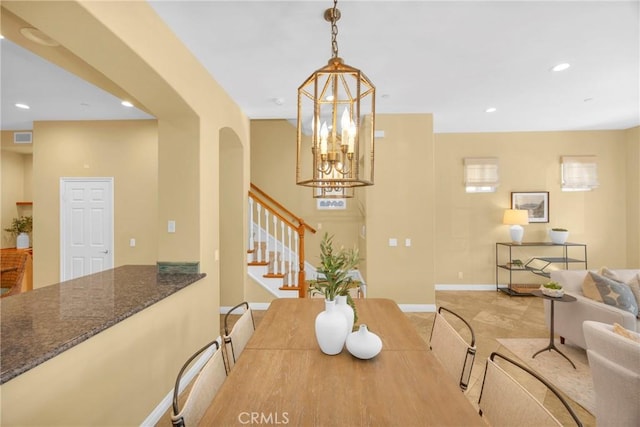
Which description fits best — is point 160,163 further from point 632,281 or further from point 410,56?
point 632,281

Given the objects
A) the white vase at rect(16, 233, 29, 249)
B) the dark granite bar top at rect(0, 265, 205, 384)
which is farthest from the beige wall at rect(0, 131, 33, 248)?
the dark granite bar top at rect(0, 265, 205, 384)

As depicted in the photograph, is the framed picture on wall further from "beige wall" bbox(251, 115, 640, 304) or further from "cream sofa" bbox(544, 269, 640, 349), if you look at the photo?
"cream sofa" bbox(544, 269, 640, 349)

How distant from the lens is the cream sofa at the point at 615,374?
160 centimetres

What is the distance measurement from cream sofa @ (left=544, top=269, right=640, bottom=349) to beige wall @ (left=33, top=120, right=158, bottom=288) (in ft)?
17.5

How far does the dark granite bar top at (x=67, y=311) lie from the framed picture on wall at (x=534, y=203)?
18.5 ft

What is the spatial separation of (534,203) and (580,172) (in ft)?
3.18

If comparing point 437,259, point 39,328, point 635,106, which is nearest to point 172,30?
point 39,328

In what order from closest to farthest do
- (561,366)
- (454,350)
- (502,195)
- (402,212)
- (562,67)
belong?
(454,350) → (561,366) → (562,67) → (402,212) → (502,195)

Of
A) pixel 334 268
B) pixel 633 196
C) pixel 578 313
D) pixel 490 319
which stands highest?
pixel 633 196

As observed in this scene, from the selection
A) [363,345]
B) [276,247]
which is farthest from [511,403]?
[276,247]

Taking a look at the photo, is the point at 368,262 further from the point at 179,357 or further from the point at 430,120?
the point at 179,357

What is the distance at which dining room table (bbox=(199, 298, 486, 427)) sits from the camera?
1038mm

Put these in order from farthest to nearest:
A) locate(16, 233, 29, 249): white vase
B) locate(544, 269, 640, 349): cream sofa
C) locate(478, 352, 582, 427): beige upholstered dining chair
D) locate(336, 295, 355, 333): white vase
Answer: locate(16, 233, 29, 249): white vase → locate(544, 269, 640, 349): cream sofa → locate(336, 295, 355, 333): white vase → locate(478, 352, 582, 427): beige upholstered dining chair

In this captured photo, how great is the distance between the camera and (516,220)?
5105mm
